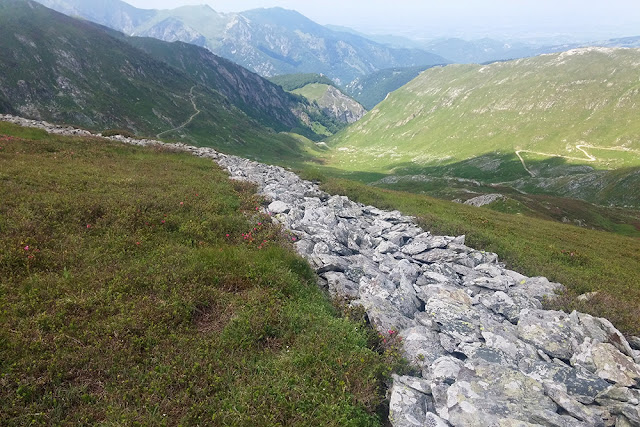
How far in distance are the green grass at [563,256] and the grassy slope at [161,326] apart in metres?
11.0

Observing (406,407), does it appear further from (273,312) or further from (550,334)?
(550,334)

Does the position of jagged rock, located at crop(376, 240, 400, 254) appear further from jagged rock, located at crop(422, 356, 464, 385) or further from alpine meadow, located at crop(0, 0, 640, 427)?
jagged rock, located at crop(422, 356, 464, 385)

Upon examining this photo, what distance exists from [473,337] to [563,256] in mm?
18906

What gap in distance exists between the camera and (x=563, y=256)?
2345cm

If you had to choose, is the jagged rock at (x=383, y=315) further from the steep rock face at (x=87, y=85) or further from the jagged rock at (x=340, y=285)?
the steep rock face at (x=87, y=85)

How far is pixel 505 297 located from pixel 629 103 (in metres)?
229

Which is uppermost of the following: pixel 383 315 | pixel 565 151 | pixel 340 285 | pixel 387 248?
pixel 383 315

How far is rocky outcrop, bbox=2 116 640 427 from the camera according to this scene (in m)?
7.06

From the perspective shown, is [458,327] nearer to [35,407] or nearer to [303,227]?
[303,227]

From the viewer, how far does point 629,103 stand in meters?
169

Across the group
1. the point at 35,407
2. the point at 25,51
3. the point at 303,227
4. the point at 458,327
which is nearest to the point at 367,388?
the point at 458,327

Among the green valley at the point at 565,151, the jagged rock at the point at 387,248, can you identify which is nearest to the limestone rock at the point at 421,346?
the jagged rock at the point at 387,248

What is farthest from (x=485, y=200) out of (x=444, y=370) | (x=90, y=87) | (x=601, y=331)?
(x=90, y=87)

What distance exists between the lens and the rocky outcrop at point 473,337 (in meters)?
7.06
